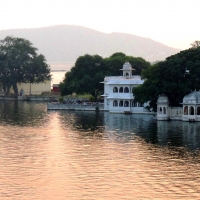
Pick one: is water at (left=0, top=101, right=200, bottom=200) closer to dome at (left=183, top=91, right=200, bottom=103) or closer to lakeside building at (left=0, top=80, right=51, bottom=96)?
dome at (left=183, top=91, right=200, bottom=103)

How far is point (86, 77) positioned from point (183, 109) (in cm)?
2801

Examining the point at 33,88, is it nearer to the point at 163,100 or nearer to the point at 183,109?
the point at 163,100

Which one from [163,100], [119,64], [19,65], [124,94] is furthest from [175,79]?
[19,65]

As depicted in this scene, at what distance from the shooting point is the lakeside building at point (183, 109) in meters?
61.8

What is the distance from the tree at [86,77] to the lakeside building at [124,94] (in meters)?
10.9

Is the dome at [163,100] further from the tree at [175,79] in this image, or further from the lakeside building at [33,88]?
the lakeside building at [33,88]

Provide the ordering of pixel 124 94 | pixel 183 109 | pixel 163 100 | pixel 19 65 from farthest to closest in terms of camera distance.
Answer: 1. pixel 19 65
2. pixel 124 94
3. pixel 163 100
4. pixel 183 109

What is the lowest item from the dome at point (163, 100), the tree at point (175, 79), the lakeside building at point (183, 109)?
the lakeside building at point (183, 109)

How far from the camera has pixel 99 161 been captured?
3722 cm

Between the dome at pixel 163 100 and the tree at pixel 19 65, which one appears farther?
→ the tree at pixel 19 65

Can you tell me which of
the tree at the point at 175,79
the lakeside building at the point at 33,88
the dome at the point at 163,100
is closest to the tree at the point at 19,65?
the lakeside building at the point at 33,88

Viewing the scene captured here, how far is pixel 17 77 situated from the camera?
4638 inches

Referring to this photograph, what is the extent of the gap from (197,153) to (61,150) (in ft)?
30.7

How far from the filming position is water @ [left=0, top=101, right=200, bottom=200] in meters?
29.6
